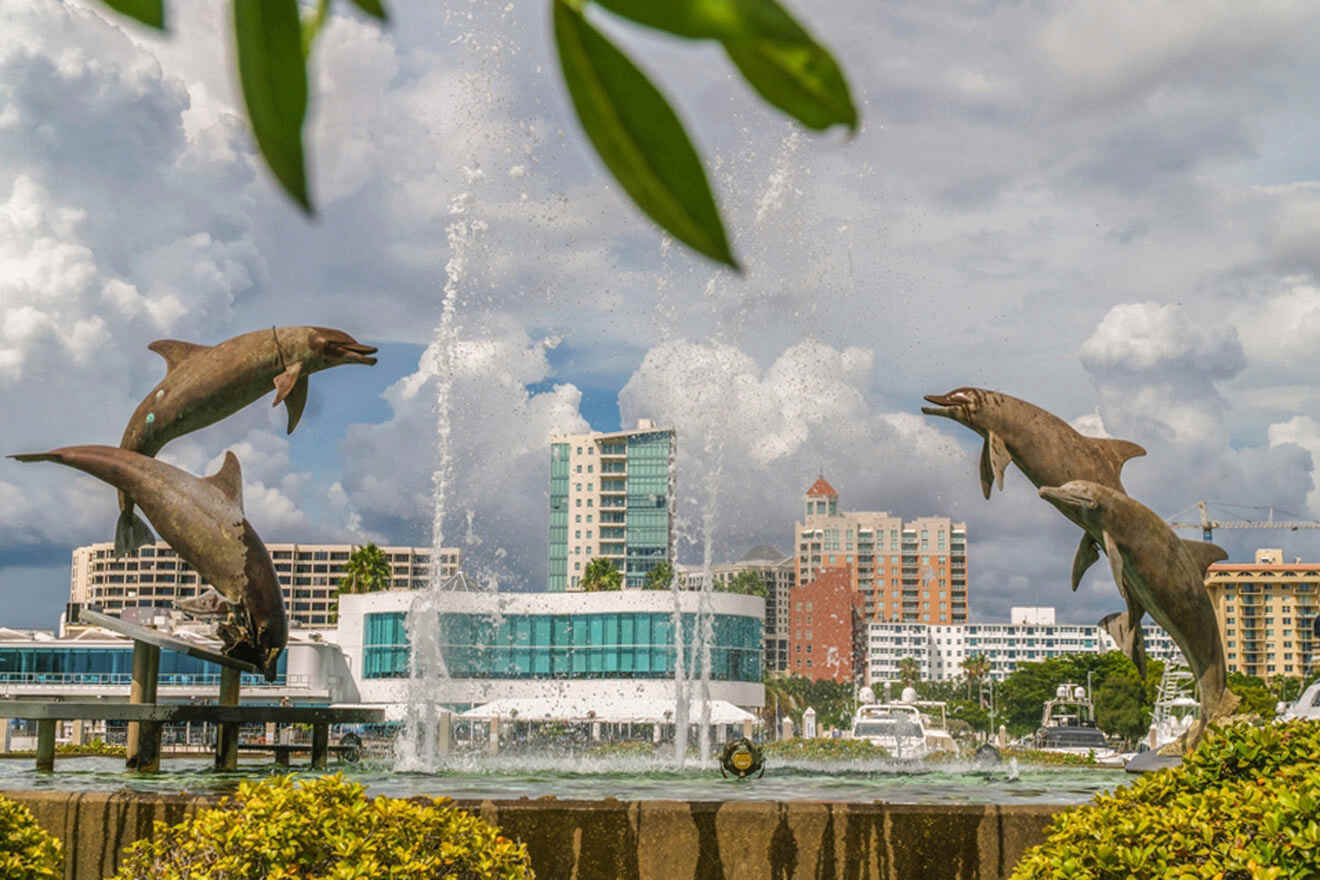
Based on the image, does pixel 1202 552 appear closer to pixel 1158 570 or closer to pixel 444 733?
pixel 1158 570

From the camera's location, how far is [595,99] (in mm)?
608

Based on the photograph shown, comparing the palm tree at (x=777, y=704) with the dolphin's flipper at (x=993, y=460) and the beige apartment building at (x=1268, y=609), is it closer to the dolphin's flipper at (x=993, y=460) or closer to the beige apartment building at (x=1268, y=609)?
the dolphin's flipper at (x=993, y=460)

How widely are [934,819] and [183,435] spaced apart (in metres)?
8.80

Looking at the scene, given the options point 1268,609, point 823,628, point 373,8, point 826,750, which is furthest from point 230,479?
point 1268,609

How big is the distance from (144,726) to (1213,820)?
11.1m

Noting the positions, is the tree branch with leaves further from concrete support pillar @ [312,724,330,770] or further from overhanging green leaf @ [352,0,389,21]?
concrete support pillar @ [312,724,330,770]

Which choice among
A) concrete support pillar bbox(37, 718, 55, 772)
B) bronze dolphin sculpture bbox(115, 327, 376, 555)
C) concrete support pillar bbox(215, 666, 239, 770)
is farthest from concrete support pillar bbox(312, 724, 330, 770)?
bronze dolphin sculpture bbox(115, 327, 376, 555)

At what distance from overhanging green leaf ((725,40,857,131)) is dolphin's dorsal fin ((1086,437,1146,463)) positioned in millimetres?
13523

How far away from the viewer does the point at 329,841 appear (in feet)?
18.1

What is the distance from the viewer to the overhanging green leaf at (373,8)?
66 centimetres

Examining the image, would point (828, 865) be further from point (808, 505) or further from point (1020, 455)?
point (808, 505)

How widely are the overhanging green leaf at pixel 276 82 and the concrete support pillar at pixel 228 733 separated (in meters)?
14.9

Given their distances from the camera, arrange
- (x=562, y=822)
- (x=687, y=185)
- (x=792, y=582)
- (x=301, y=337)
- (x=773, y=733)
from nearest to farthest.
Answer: (x=687, y=185)
(x=562, y=822)
(x=301, y=337)
(x=773, y=733)
(x=792, y=582)

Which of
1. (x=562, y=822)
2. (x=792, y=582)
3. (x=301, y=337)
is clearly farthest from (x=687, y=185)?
(x=792, y=582)
